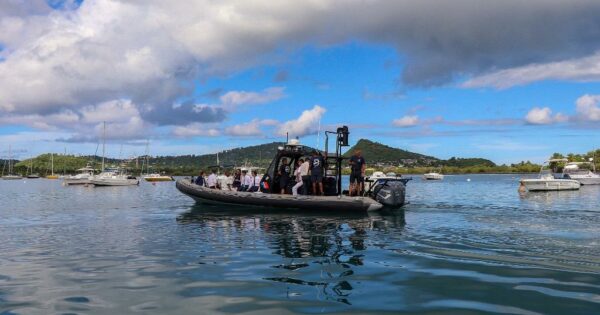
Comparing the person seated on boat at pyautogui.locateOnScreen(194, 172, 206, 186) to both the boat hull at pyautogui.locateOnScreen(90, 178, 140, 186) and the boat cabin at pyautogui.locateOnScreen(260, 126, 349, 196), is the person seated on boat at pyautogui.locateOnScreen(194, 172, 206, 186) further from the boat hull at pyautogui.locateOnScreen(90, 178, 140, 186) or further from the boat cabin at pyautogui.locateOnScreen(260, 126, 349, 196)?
the boat hull at pyautogui.locateOnScreen(90, 178, 140, 186)

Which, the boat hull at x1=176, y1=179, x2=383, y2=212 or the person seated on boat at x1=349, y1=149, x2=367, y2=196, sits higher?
the person seated on boat at x1=349, y1=149, x2=367, y2=196

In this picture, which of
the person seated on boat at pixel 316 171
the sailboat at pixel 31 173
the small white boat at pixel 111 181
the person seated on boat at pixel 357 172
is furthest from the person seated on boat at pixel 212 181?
the sailboat at pixel 31 173

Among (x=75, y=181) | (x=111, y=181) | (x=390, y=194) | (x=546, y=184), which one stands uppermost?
(x=546, y=184)

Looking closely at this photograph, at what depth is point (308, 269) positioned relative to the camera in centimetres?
864

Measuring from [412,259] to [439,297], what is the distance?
268cm

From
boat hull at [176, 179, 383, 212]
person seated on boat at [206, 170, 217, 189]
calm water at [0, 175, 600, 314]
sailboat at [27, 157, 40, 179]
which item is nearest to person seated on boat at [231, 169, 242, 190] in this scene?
person seated on boat at [206, 170, 217, 189]

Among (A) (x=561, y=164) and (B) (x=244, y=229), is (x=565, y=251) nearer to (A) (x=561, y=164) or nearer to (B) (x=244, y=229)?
(B) (x=244, y=229)

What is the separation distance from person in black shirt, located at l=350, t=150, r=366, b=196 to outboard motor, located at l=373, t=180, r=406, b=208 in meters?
0.68

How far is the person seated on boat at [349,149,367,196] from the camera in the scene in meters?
19.5

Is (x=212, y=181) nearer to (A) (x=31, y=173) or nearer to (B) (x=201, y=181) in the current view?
(B) (x=201, y=181)

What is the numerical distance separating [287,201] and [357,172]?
3.00 metres

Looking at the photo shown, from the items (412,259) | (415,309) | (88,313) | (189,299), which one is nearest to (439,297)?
(415,309)

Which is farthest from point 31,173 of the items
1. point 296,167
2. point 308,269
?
point 308,269

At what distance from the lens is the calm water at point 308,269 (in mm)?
6434
